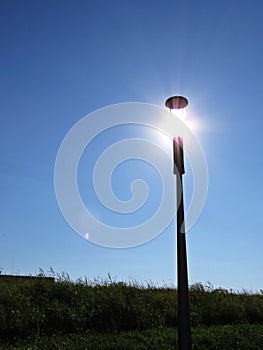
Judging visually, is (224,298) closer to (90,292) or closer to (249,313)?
(249,313)

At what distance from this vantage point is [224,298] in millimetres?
14133

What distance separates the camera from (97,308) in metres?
10.8

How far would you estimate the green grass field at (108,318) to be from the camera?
8.92 meters

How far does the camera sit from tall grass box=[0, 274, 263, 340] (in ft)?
31.6

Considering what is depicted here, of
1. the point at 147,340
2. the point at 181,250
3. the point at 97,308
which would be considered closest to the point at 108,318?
the point at 97,308

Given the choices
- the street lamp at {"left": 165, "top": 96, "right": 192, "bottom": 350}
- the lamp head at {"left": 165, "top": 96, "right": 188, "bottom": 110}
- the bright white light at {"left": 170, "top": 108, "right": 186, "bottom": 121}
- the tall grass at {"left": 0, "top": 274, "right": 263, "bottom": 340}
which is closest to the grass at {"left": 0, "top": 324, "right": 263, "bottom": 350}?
the tall grass at {"left": 0, "top": 274, "right": 263, "bottom": 340}

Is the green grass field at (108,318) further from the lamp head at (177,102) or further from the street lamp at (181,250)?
the lamp head at (177,102)

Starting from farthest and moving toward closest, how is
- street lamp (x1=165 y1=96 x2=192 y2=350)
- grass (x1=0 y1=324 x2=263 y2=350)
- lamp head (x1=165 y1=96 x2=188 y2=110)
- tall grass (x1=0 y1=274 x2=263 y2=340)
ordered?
tall grass (x1=0 y1=274 x2=263 y2=340)
grass (x1=0 y1=324 x2=263 y2=350)
lamp head (x1=165 y1=96 x2=188 y2=110)
street lamp (x1=165 y1=96 x2=192 y2=350)

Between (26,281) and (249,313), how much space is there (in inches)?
277

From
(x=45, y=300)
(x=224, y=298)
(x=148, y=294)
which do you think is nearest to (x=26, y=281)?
(x=45, y=300)

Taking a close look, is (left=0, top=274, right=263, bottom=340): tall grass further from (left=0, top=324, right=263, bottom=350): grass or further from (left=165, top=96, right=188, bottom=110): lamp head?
(left=165, top=96, right=188, bottom=110): lamp head

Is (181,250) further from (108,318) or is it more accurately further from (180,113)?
(108,318)

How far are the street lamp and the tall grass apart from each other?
432 centimetres

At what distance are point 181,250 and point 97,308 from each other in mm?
5374
